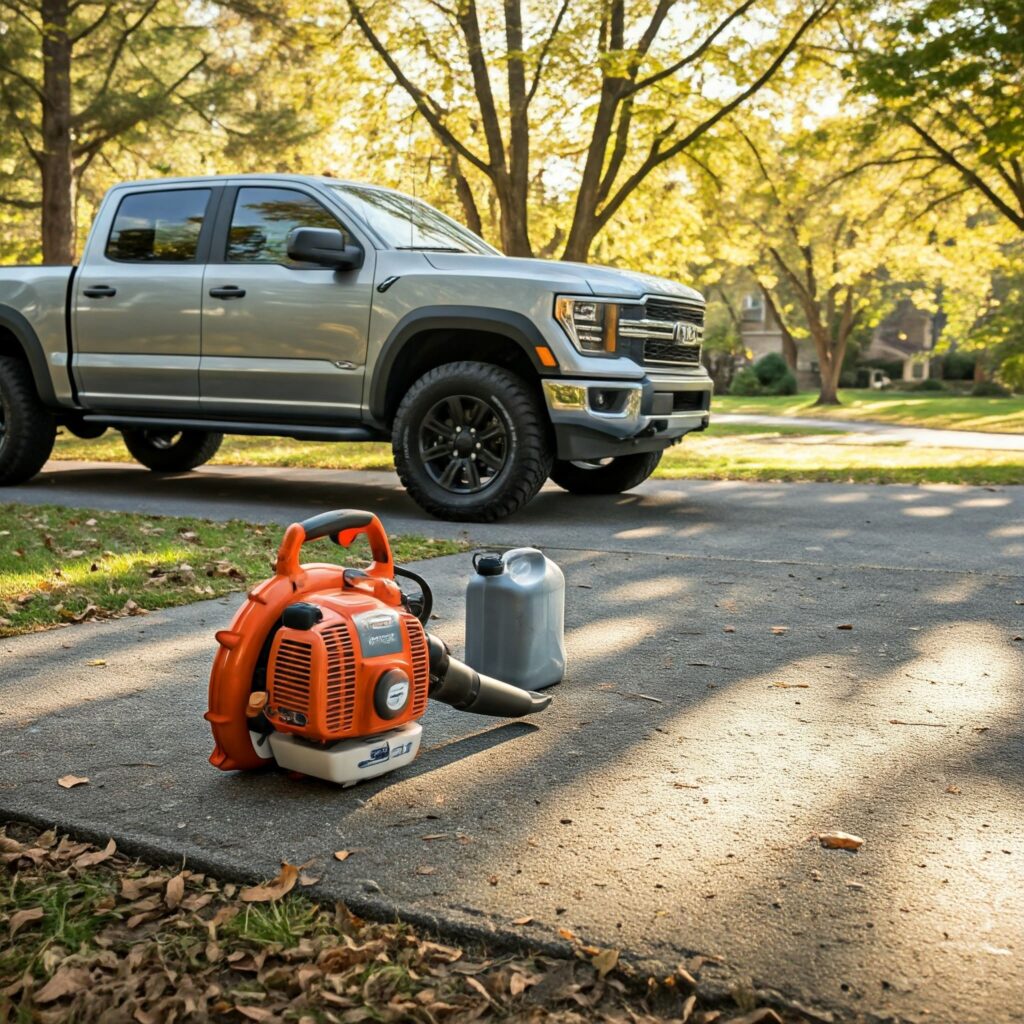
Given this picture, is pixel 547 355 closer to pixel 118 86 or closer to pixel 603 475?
pixel 603 475

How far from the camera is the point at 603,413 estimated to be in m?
7.65

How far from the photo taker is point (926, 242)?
32.7m

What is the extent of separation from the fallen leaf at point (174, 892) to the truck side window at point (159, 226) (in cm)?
678

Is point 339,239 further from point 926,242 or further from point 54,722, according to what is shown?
point 926,242

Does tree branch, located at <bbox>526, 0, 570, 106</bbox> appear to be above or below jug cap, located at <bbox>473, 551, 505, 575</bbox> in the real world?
above

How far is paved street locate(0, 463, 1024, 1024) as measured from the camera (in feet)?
8.04

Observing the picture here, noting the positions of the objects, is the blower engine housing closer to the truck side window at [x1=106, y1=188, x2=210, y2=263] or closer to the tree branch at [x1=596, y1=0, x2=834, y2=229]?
the truck side window at [x1=106, y1=188, x2=210, y2=263]

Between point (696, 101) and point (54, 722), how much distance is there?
1573 centimetres

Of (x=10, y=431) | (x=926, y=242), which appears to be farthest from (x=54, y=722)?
(x=926, y=242)

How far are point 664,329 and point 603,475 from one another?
6.14ft

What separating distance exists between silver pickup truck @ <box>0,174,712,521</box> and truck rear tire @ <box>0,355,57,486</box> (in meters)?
0.02

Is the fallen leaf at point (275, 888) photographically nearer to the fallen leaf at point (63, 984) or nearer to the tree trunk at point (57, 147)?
the fallen leaf at point (63, 984)

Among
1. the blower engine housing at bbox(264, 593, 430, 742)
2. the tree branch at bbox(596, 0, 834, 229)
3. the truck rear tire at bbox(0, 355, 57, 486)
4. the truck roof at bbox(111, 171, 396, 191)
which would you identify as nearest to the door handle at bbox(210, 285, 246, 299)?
the truck roof at bbox(111, 171, 396, 191)

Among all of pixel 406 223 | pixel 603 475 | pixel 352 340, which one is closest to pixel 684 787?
pixel 352 340
